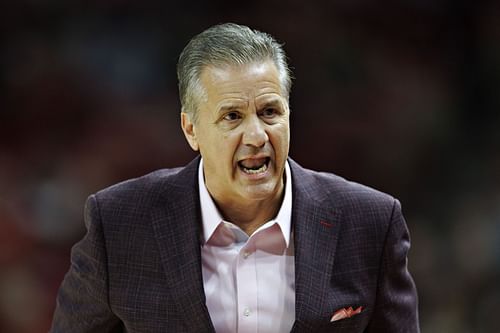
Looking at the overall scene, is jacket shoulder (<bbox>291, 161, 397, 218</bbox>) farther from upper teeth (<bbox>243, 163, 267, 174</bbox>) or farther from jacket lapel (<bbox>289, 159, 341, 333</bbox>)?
upper teeth (<bbox>243, 163, 267, 174</bbox>)

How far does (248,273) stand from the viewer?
162 cm

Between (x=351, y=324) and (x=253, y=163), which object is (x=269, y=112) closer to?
(x=253, y=163)

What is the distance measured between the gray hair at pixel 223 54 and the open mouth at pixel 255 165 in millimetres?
141

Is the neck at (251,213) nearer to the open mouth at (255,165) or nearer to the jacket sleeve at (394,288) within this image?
the open mouth at (255,165)

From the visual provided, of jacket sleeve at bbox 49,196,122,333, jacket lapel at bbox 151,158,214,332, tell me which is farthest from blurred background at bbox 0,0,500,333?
jacket lapel at bbox 151,158,214,332

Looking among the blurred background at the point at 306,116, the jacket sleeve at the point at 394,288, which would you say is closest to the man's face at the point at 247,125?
the jacket sleeve at the point at 394,288

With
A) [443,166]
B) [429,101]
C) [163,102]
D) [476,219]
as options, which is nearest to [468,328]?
[476,219]

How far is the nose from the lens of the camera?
1534mm

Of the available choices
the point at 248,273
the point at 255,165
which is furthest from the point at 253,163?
the point at 248,273

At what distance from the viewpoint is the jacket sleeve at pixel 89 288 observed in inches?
64.6

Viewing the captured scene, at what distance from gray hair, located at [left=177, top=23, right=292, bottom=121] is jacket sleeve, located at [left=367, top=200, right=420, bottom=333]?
360 mm

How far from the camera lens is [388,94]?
10.3ft

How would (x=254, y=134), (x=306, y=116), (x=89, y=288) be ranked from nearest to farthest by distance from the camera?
(x=254, y=134)
(x=89, y=288)
(x=306, y=116)

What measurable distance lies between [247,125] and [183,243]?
0.88 feet
